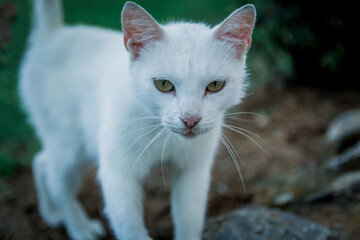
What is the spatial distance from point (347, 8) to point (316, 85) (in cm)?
151

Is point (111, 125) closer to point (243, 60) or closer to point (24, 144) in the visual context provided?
point (243, 60)

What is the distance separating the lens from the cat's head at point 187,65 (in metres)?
1.84

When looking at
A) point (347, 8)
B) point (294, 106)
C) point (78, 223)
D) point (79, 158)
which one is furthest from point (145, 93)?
A: point (294, 106)

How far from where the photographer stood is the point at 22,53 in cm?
325

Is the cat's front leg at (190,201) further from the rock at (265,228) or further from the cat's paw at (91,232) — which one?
the cat's paw at (91,232)

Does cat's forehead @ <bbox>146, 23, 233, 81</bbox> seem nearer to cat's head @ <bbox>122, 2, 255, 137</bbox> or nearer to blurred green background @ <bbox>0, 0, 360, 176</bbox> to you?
cat's head @ <bbox>122, 2, 255, 137</bbox>

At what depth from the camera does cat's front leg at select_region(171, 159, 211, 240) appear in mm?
2359

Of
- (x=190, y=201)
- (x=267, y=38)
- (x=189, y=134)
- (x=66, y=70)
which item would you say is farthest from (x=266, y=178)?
(x=66, y=70)

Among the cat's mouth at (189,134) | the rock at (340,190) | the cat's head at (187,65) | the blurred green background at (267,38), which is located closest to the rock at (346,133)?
the rock at (340,190)

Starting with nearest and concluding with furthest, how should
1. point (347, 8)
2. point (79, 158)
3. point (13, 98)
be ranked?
1. point (79, 158)
2. point (347, 8)
3. point (13, 98)

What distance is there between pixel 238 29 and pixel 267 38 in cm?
270

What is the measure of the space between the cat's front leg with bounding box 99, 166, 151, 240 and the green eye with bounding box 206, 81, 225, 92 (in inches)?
29.2

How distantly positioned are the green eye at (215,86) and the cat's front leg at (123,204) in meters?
0.74

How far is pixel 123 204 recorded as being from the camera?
6.91ft
